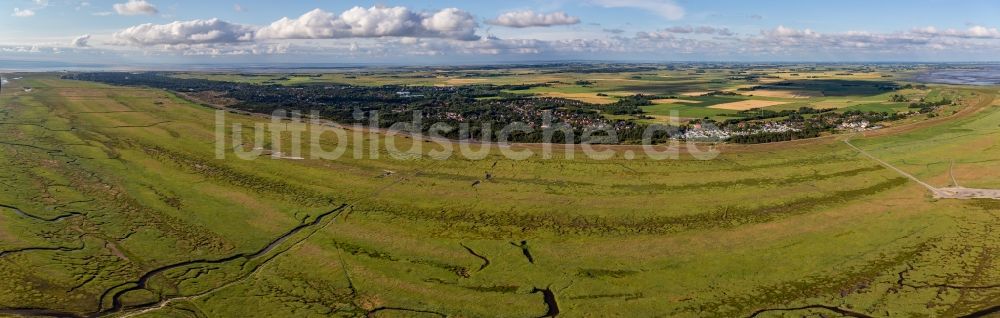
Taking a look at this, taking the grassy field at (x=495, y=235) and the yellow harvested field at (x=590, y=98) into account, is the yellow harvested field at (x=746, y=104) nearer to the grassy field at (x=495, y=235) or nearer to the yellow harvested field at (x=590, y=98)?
the yellow harvested field at (x=590, y=98)

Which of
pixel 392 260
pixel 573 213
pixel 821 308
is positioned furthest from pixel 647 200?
pixel 392 260

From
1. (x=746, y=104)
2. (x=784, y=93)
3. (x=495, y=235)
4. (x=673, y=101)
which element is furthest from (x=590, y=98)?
(x=495, y=235)

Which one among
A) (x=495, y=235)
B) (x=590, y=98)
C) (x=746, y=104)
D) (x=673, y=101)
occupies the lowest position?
(x=495, y=235)

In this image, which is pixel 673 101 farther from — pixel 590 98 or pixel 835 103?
pixel 835 103

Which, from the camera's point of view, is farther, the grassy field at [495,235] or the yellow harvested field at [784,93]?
the yellow harvested field at [784,93]

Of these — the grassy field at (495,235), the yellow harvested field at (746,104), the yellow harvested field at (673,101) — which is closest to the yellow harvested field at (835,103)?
the yellow harvested field at (746,104)

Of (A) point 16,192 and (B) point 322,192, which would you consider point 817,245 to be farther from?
(A) point 16,192

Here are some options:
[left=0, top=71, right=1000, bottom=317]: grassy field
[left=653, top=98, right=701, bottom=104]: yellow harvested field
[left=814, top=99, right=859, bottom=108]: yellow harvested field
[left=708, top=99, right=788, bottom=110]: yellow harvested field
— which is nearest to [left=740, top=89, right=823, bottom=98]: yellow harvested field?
[left=814, top=99, right=859, bottom=108]: yellow harvested field

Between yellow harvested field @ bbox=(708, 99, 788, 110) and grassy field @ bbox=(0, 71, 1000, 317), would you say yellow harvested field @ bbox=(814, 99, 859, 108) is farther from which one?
grassy field @ bbox=(0, 71, 1000, 317)

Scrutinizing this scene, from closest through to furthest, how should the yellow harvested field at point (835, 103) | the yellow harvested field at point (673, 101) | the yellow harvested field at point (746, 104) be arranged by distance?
the yellow harvested field at point (835, 103), the yellow harvested field at point (746, 104), the yellow harvested field at point (673, 101)
